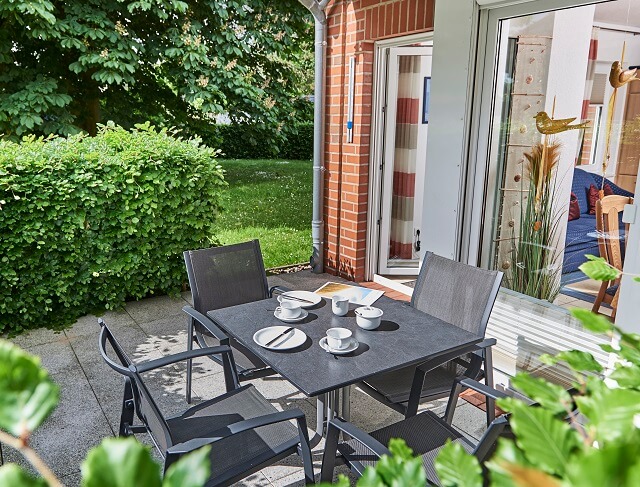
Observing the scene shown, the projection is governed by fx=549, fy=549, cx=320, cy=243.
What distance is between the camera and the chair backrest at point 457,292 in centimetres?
280

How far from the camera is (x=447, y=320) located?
9.75ft

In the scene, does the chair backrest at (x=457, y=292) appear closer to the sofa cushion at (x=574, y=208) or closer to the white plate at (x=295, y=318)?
the white plate at (x=295, y=318)

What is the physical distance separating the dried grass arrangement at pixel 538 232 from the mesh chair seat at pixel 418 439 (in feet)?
5.04

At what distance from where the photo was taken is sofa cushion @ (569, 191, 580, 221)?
324 cm

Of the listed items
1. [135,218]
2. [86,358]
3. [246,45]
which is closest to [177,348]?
[86,358]

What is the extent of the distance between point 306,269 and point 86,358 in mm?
2754

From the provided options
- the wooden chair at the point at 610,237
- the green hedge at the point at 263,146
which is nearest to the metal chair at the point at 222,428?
the wooden chair at the point at 610,237

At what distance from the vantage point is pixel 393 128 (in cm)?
529

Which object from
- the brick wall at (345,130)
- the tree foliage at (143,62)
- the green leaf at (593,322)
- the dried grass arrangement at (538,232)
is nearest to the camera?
the green leaf at (593,322)

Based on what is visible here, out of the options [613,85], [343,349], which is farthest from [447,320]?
[613,85]

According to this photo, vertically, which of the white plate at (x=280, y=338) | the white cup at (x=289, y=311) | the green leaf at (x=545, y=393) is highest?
the green leaf at (x=545, y=393)

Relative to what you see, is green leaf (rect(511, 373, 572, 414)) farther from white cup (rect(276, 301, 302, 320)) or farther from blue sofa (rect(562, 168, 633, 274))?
blue sofa (rect(562, 168, 633, 274))

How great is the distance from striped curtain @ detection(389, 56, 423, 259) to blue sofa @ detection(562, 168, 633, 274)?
99.0 inches

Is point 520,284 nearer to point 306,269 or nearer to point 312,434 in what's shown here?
point 312,434
